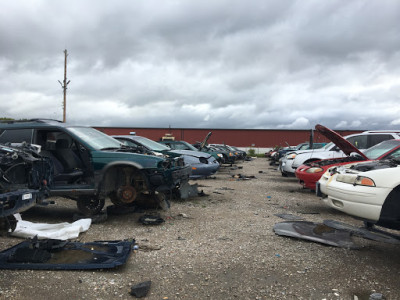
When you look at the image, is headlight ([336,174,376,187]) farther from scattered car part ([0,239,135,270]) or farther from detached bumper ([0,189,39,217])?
detached bumper ([0,189,39,217])

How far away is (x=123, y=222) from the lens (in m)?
5.78

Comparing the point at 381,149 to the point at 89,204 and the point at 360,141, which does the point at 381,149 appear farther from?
the point at 89,204

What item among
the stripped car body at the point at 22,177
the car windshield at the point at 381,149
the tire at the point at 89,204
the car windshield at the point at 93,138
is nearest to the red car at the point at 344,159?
the car windshield at the point at 381,149

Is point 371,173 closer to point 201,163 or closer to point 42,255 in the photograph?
point 42,255

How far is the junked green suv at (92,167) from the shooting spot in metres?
5.64

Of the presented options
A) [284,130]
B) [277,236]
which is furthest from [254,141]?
[277,236]

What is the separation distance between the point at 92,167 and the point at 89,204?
729mm

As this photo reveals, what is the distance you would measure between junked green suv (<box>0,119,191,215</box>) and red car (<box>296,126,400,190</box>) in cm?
300

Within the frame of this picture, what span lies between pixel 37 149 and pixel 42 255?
1.65 m

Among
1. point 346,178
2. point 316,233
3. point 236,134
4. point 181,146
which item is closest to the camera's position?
point 346,178

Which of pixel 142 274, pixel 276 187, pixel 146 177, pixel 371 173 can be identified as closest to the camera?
pixel 142 274

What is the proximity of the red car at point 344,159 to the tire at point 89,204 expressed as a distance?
14.9 ft

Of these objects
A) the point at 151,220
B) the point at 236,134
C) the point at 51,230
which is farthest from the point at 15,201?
the point at 236,134

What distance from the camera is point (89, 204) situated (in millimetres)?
5938
